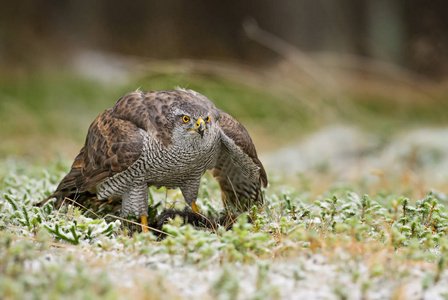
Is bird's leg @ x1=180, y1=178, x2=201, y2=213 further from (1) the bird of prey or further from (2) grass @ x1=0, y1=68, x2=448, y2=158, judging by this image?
(2) grass @ x1=0, y1=68, x2=448, y2=158

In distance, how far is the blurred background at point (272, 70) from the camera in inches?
322

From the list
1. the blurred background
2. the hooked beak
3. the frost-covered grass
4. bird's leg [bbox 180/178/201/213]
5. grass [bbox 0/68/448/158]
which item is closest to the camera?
the frost-covered grass

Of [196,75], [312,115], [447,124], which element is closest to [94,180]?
[196,75]

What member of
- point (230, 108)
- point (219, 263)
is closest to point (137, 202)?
point (219, 263)

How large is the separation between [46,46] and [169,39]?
2817mm

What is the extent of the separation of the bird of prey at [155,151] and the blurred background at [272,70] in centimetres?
323

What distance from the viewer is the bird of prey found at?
360 cm

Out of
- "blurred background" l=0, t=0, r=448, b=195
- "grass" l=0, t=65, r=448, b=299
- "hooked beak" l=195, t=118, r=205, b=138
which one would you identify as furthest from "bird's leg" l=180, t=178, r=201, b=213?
"blurred background" l=0, t=0, r=448, b=195

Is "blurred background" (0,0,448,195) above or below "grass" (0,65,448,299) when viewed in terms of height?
above

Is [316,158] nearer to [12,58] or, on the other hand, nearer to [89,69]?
[89,69]

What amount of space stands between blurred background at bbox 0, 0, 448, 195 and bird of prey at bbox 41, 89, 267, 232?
3234 mm

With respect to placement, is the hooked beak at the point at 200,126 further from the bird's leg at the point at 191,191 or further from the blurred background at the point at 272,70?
the blurred background at the point at 272,70

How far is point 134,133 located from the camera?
3646mm

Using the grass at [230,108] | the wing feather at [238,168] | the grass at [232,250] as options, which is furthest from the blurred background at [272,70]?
the wing feather at [238,168]
